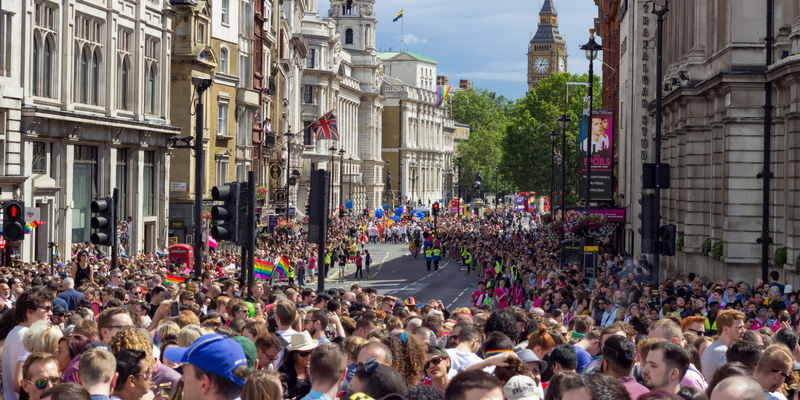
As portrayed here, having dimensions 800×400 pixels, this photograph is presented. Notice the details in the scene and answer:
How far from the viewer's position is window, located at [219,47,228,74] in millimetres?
46031

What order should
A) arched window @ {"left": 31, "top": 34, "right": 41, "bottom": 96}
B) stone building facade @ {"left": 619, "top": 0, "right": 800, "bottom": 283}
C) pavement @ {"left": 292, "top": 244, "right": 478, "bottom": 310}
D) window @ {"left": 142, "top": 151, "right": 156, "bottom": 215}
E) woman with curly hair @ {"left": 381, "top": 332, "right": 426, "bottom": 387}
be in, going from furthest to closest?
window @ {"left": 142, "top": 151, "right": 156, "bottom": 215} < pavement @ {"left": 292, "top": 244, "right": 478, "bottom": 310} < arched window @ {"left": 31, "top": 34, "right": 41, "bottom": 96} < stone building facade @ {"left": 619, "top": 0, "right": 800, "bottom": 283} < woman with curly hair @ {"left": 381, "top": 332, "right": 426, "bottom": 387}

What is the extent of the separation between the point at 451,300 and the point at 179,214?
13293mm

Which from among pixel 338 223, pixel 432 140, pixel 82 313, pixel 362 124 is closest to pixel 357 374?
pixel 82 313

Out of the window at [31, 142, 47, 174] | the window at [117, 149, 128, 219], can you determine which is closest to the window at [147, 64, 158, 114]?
the window at [117, 149, 128, 219]

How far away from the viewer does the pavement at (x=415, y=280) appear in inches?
1410

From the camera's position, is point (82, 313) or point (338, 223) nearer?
point (82, 313)

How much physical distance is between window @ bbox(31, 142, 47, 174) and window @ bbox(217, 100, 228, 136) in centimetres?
1668

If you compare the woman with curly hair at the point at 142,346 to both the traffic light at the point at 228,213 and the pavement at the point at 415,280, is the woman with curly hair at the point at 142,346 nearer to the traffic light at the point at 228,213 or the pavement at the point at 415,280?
the traffic light at the point at 228,213

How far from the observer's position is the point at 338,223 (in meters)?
67.1

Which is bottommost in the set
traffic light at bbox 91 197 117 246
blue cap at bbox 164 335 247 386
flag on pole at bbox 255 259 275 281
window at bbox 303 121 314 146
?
flag on pole at bbox 255 259 275 281

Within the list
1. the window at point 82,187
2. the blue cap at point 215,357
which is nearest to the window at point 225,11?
the window at point 82,187

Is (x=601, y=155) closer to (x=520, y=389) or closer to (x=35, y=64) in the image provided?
(x=35, y=64)

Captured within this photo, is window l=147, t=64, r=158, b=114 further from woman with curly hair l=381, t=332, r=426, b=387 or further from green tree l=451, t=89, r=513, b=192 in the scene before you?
green tree l=451, t=89, r=513, b=192

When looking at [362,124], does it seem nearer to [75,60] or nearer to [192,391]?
[75,60]
